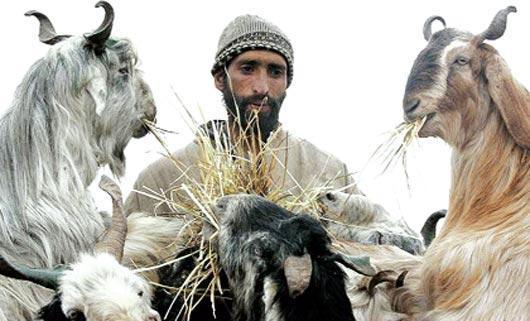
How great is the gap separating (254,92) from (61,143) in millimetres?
1718

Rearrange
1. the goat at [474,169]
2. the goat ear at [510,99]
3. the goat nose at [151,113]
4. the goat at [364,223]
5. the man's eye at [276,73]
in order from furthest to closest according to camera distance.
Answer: the man's eye at [276,73]
the goat at [364,223]
the goat nose at [151,113]
the goat ear at [510,99]
the goat at [474,169]

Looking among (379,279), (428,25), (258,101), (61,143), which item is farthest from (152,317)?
(258,101)

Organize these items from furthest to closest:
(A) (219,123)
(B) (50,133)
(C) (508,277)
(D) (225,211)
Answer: (A) (219,123), (B) (50,133), (D) (225,211), (C) (508,277)

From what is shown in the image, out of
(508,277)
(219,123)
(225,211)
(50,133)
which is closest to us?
(508,277)

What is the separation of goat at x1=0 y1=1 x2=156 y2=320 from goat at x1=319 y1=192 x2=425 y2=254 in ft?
4.11

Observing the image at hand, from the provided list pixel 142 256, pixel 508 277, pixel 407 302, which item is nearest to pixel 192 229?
pixel 142 256

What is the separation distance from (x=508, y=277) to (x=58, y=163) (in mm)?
2432

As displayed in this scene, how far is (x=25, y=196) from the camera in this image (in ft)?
19.1

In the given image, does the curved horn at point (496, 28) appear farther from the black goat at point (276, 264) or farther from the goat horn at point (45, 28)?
the goat horn at point (45, 28)

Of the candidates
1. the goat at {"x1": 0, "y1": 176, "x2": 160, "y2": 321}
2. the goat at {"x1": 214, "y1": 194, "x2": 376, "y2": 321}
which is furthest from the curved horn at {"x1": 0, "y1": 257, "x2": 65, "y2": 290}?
the goat at {"x1": 214, "y1": 194, "x2": 376, "y2": 321}

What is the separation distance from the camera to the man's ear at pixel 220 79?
767 cm

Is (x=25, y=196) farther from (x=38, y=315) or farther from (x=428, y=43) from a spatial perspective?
(x=428, y=43)

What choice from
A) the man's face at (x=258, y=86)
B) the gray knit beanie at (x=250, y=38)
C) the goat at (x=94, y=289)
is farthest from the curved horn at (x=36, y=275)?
the gray knit beanie at (x=250, y=38)

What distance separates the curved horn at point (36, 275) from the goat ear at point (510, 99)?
2220 mm
